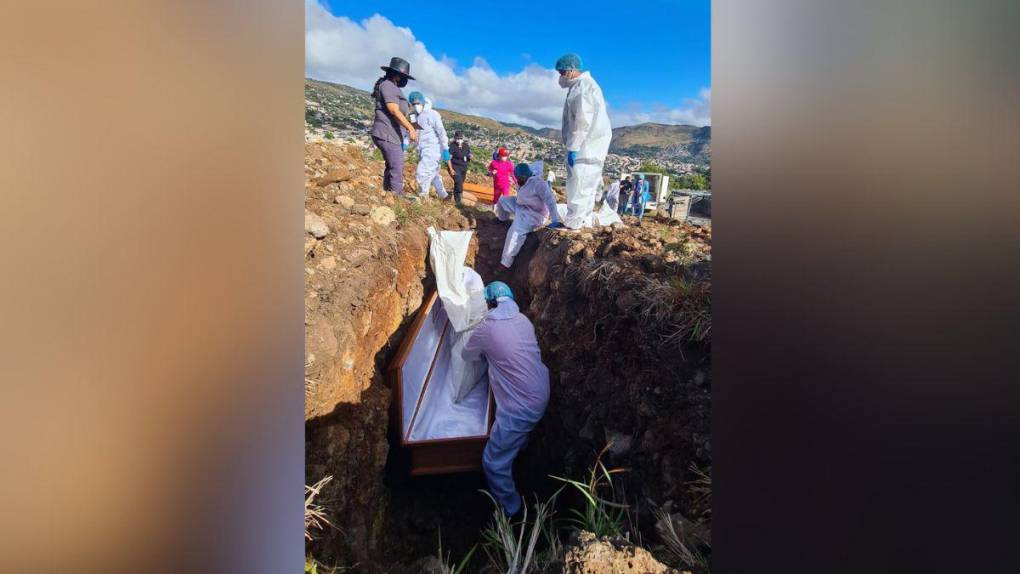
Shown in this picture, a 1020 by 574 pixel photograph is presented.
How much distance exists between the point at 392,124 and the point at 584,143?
1017 mm

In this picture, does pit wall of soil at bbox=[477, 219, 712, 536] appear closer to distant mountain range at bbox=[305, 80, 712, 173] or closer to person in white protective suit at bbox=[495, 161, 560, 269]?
person in white protective suit at bbox=[495, 161, 560, 269]

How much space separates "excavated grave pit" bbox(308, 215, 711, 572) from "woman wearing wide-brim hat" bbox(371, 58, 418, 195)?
38cm

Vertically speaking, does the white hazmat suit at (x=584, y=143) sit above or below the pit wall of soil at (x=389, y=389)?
above

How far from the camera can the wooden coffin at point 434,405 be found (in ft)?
4.70

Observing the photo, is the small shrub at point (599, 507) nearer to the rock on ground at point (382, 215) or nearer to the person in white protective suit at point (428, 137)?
the rock on ground at point (382, 215)

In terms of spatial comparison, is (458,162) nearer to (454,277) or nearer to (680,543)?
(454,277)

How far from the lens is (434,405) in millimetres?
1483

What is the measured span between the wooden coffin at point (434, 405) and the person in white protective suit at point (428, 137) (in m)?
0.55

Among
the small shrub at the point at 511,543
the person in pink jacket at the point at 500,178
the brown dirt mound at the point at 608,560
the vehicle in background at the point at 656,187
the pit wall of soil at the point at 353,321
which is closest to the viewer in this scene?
the brown dirt mound at the point at 608,560

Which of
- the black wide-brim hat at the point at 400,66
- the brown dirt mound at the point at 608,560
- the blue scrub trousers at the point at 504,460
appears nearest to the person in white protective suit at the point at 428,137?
the black wide-brim hat at the point at 400,66

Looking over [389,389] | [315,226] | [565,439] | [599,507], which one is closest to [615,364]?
[565,439]
